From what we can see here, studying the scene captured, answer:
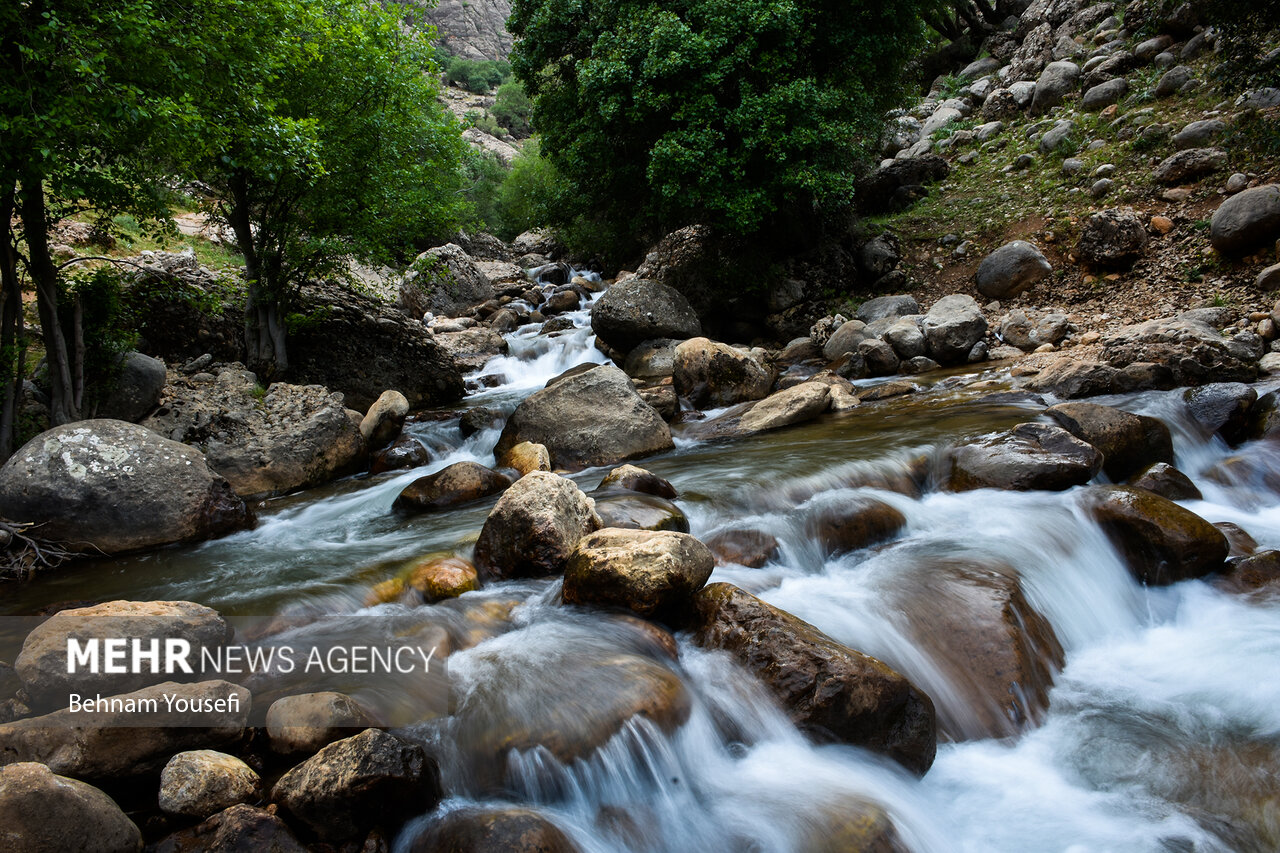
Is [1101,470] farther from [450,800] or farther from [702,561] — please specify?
[450,800]

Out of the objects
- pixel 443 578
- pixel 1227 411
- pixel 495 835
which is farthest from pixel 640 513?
pixel 1227 411

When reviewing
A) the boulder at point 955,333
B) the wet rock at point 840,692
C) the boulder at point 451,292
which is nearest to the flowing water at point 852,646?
the wet rock at point 840,692

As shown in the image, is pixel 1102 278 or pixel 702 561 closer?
pixel 702 561

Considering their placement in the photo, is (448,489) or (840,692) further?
(448,489)

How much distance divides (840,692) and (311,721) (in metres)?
2.86

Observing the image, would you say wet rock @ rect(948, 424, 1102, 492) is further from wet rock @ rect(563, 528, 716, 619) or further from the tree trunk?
the tree trunk

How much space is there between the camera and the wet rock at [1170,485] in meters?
6.70

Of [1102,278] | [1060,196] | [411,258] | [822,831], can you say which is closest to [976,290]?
[1102,278]

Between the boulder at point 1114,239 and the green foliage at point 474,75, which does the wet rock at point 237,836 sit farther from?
the green foliage at point 474,75

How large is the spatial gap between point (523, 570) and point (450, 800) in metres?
2.16

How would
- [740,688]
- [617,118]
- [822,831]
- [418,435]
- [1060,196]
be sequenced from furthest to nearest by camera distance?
[1060,196], [617,118], [418,435], [740,688], [822,831]

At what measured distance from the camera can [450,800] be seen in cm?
340

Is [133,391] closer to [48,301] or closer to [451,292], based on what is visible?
[48,301]

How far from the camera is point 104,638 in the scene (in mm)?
3957
